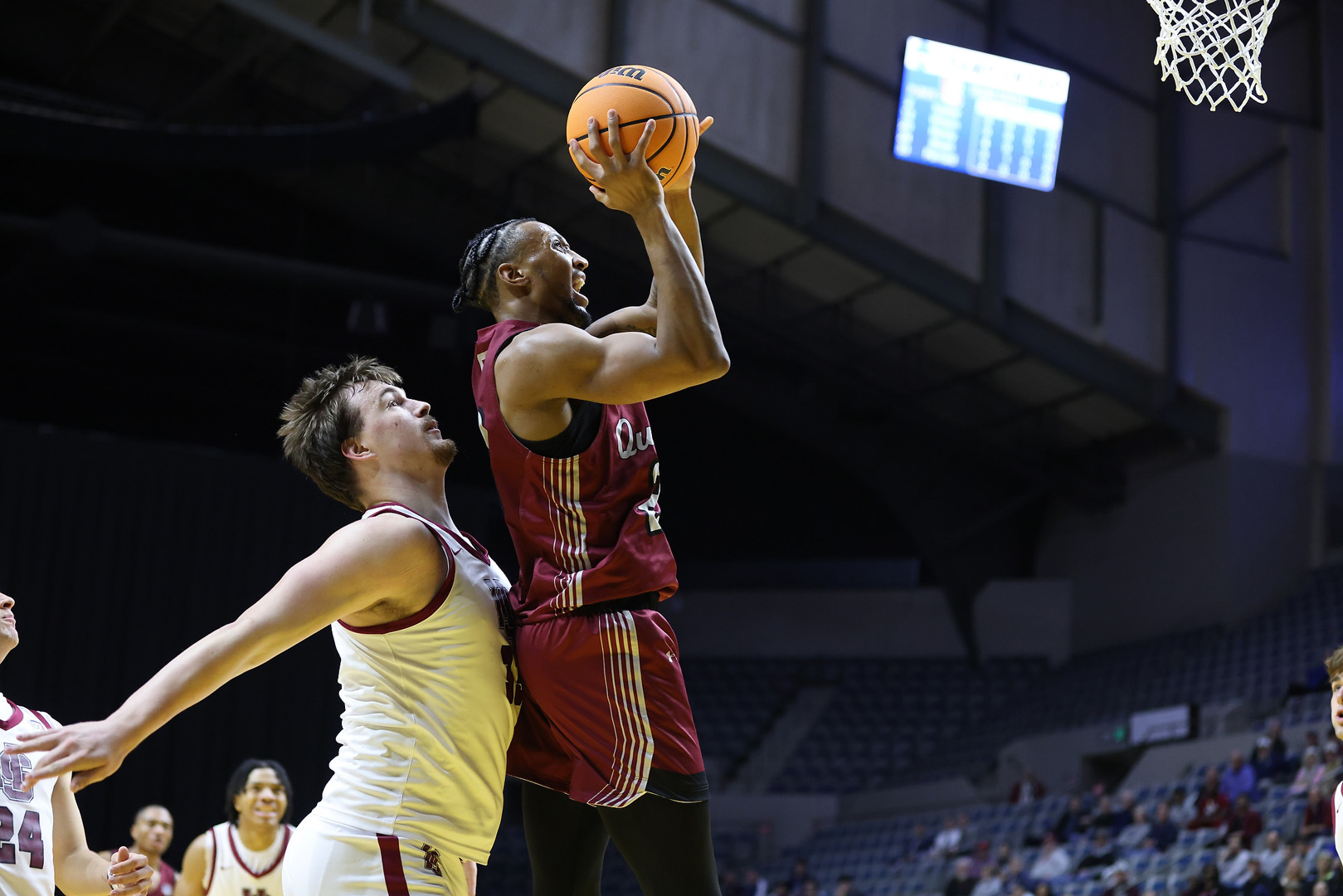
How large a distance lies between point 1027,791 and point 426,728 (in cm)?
1572

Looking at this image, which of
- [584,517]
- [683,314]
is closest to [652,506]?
[584,517]

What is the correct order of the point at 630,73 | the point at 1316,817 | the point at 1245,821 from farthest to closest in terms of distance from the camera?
1. the point at 1245,821
2. the point at 1316,817
3. the point at 630,73

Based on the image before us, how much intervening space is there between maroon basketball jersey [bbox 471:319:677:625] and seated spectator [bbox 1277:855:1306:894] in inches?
336

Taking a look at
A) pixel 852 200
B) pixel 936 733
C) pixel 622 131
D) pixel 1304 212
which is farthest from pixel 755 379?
pixel 622 131

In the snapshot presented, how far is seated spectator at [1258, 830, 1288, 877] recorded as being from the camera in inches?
411

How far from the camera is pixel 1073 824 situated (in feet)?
48.0

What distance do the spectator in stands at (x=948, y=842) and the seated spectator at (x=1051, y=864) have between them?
2.19 metres

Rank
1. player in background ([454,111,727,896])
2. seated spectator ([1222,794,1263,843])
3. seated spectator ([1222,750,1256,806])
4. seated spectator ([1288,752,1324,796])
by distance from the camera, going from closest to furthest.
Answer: player in background ([454,111,727,896]) → seated spectator ([1222,794,1263,843]) → seated spectator ([1288,752,1324,796]) → seated spectator ([1222,750,1256,806])

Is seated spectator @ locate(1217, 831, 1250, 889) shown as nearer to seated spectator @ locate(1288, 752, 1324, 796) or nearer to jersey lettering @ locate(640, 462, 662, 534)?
seated spectator @ locate(1288, 752, 1324, 796)

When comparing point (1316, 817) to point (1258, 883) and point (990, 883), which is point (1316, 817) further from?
point (990, 883)

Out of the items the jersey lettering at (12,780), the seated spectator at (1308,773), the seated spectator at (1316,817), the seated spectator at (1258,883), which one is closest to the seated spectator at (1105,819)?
the seated spectator at (1308,773)

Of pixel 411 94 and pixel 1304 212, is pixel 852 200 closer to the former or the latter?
pixel 411 94

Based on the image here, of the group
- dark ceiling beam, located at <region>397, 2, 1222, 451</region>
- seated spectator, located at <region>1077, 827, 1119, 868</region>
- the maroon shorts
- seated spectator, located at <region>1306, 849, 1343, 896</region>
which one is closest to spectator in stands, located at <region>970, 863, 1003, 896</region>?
seated spectator, located at <region>1077, 827, 1119, 868</region>

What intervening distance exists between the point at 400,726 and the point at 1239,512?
18502 millimetres
